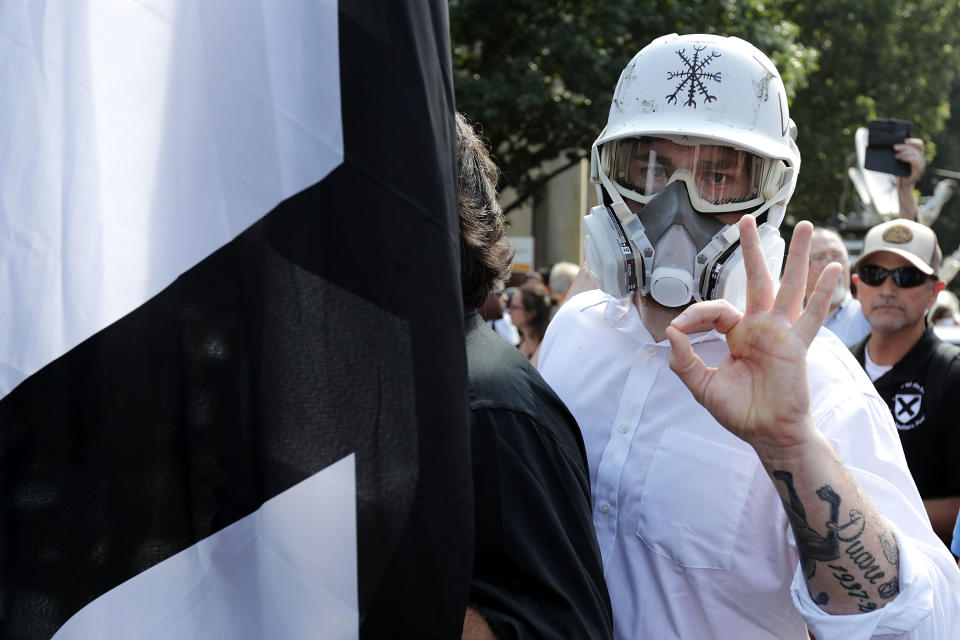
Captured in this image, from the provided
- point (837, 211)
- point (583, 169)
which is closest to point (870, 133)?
point (583, 169)

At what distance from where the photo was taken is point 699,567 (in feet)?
6.55

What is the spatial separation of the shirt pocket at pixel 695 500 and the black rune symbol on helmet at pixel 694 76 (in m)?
0.69

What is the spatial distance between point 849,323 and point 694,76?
178 inches

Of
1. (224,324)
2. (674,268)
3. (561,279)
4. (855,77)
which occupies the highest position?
(224,324)

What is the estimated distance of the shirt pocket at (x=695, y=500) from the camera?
6.52 ft

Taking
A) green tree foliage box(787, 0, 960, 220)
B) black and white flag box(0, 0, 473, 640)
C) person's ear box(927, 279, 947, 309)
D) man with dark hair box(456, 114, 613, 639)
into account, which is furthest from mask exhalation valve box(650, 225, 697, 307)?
green tree foliage box(787, 0, 960, 220)

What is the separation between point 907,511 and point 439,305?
1070 mm

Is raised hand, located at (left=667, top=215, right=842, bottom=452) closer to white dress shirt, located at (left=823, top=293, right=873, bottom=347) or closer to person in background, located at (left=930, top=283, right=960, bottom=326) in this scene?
white dress shirt, located at (left=823, top=293, right=873, bottom=347)

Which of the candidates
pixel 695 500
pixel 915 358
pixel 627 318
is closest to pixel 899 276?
pixel 915 358

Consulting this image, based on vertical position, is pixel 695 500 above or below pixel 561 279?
above

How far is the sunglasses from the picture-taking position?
470 centimetres

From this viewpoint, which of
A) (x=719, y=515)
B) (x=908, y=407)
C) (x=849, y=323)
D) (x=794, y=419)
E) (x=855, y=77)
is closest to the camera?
(x=794, y=419)

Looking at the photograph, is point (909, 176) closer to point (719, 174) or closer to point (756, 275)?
point (719, 174)

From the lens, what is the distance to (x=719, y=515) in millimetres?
1994
